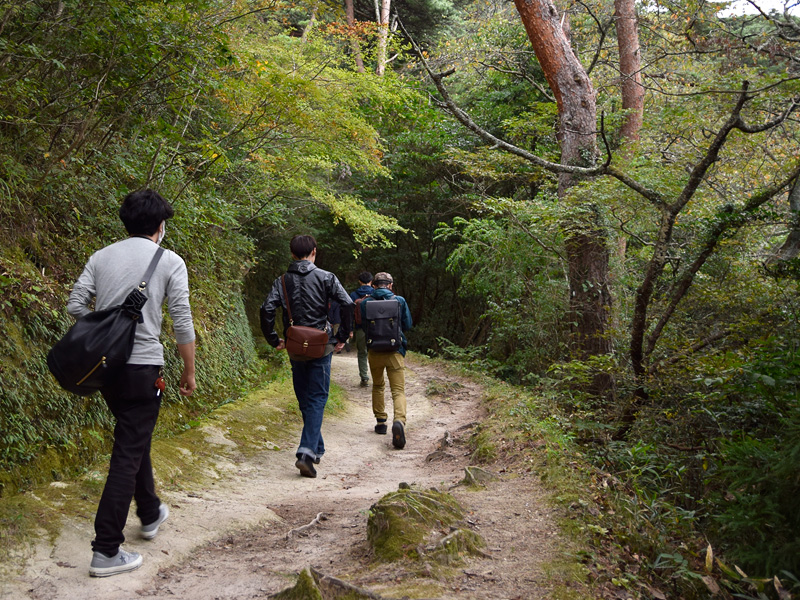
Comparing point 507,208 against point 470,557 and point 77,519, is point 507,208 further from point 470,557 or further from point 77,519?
point 77,519

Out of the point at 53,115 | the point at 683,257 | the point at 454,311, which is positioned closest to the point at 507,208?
the point at 683,257

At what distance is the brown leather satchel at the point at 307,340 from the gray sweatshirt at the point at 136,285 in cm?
208

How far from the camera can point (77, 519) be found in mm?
3498

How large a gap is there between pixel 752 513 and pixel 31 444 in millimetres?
4322

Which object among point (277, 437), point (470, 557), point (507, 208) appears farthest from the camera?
point (507, 208)

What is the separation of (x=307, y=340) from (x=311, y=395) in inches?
22.8

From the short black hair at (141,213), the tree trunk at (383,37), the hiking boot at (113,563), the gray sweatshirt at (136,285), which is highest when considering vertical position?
the tree trunk at (383,37)

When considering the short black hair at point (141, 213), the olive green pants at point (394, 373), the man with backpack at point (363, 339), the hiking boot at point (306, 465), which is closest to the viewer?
the short black hair at point (141, 213)

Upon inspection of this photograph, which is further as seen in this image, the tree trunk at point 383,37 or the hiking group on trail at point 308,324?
the tree trunk at point 383,37

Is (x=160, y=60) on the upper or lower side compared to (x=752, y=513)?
upper

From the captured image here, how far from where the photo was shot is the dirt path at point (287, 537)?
290 cm

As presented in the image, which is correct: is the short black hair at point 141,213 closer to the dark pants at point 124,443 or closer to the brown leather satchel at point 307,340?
the dark pants at point 124,443

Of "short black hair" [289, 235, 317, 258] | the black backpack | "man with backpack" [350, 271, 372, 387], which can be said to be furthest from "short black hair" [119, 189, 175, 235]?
"man with backpack" [350, 271, 372, 387]

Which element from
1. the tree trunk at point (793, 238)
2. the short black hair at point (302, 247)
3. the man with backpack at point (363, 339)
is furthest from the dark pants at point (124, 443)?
the tree trunk at point (793, 238)
